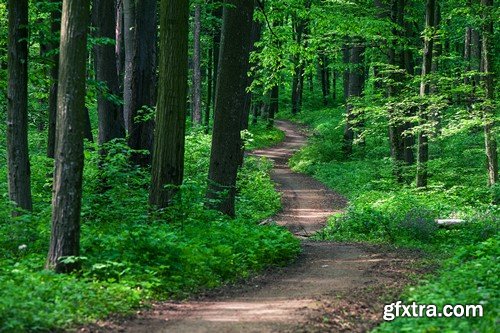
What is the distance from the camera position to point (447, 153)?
29266mm

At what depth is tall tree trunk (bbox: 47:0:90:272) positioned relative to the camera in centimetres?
818

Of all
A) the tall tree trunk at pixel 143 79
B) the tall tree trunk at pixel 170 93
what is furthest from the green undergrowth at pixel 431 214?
the tall tree trunk at pixel 143 79

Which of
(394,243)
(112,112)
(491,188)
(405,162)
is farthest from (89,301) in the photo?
(405,162)

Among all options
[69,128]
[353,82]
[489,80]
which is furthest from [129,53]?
[353,82]

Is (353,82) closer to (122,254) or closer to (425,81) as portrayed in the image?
(425,81)

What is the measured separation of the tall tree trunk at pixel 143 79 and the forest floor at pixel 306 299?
18.6ft

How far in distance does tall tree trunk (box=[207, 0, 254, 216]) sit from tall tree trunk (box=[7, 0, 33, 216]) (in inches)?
167

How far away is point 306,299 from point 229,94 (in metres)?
6.39

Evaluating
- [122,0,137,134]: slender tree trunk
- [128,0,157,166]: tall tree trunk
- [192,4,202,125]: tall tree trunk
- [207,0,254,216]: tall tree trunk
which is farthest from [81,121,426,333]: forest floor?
[192,4,202,125]: tall tree trunk

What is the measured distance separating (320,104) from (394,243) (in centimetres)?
4887

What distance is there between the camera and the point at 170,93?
1184 cm

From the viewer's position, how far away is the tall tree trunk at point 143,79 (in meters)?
16.8

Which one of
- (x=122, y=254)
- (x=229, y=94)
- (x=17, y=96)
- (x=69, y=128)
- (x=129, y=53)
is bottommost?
(x=122, y=254)

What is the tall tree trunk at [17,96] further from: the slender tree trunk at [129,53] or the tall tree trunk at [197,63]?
the tall tree trunk at [197,63]
